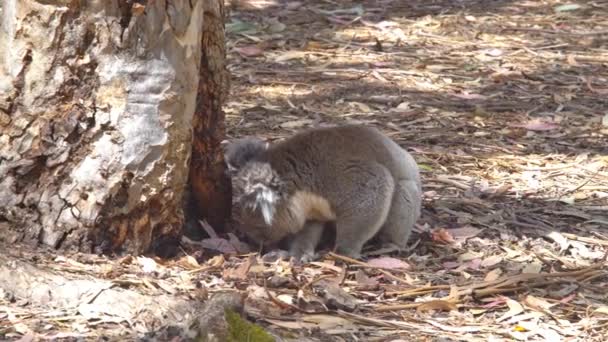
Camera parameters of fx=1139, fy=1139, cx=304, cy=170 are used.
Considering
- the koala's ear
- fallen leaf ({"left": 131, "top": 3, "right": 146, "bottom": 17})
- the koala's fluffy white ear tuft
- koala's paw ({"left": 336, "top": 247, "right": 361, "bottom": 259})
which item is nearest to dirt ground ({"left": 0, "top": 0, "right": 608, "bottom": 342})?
koala's paw ({"left": 336, "top": 247, "right": 361, "bottom": 259})

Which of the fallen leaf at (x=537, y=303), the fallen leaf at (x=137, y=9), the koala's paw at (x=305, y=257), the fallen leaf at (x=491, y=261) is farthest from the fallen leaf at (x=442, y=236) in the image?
the fallen leaf at (x=137, y=9)

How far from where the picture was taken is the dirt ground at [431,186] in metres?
4.94

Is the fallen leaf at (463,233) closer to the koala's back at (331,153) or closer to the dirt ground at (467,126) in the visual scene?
the dirt ground at (467,126)

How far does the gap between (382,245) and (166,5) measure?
6.41 feet

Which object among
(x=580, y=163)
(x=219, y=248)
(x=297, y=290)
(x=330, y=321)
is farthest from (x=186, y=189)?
(x=580, y=163)

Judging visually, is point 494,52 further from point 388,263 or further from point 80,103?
point 80,103

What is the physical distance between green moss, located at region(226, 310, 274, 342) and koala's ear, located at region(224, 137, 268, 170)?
1.77 meters

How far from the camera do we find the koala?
6.13 m

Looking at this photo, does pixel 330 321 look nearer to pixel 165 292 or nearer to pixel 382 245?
pixel 165 292

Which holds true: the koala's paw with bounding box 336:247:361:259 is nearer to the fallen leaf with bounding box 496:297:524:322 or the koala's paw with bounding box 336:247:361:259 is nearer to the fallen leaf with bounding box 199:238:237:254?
the fallen leaf with bounding box 199:238:237:254

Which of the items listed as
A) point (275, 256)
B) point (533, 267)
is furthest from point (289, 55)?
point (533, 267)

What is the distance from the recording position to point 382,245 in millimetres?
6375

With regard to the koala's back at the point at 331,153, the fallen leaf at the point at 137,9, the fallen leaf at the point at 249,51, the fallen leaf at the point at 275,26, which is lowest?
the koala's back at the point at 331,153

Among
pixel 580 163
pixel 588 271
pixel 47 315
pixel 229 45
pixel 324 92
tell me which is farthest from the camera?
pixel 229 45
